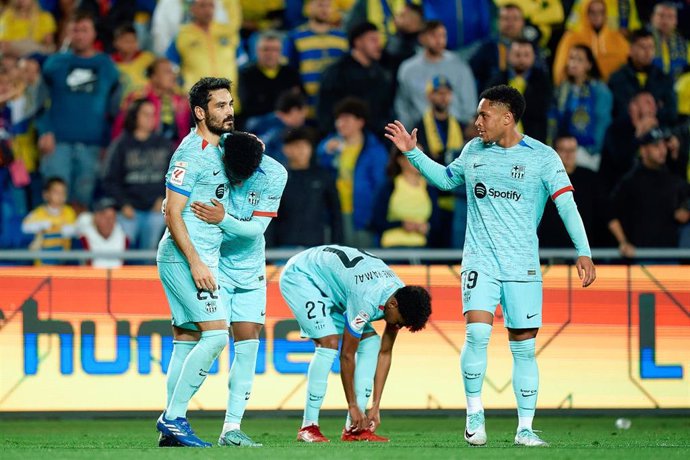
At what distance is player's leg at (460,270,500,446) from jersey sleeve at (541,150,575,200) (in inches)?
28.2

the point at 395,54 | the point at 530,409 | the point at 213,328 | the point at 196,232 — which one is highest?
the point at 395,54

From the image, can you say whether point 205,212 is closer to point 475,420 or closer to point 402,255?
point 475,420

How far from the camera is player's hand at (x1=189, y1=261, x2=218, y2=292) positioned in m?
8.16

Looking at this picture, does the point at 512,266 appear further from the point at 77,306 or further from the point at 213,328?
the point at 77,306

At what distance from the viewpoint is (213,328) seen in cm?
829

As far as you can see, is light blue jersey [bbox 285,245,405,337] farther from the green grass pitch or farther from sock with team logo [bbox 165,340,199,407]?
sock with team logo [bbox 165,340,199,407]

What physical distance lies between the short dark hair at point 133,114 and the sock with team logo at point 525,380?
6564 millimetres

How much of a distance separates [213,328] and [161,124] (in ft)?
21.4

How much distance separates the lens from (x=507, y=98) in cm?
858

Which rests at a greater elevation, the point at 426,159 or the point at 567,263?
the point at 426,159

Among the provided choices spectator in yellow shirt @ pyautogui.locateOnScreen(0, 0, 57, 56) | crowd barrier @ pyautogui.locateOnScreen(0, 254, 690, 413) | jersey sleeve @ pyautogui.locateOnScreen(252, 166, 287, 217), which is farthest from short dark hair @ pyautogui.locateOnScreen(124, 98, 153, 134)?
jersey sleeve @ pyautogui.locateOnScreen(252, 166, 287, 217)

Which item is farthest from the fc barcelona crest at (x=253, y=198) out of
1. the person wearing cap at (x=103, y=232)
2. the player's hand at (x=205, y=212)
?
the person wearing cap at (x=103, y=232)

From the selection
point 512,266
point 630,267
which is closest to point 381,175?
point 630,267

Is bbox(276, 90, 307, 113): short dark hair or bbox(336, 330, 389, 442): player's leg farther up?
bbox(276, 90, 307, 113): short dark hair
